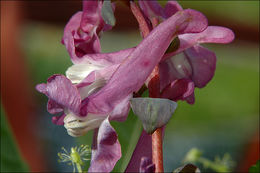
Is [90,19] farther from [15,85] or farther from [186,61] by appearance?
[15,85]

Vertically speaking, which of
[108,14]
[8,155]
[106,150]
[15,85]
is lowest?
[15,85]

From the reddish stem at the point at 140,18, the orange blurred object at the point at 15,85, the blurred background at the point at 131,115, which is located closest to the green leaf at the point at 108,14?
the reddish stem at the point at 140,18

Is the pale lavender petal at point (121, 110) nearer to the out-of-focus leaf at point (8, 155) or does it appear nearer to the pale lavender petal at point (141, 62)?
the pale lavender petal at point (141, 62)

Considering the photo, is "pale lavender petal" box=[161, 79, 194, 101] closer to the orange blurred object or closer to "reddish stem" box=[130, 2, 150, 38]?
"reddish stem" box=[130, 2, 150, 38]

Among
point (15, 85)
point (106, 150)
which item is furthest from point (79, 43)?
point (15, 85)

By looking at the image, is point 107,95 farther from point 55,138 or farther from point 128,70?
point 55,138

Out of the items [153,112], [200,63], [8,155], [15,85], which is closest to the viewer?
[153,112]

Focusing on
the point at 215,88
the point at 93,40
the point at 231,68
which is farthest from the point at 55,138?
the point at 93,40
